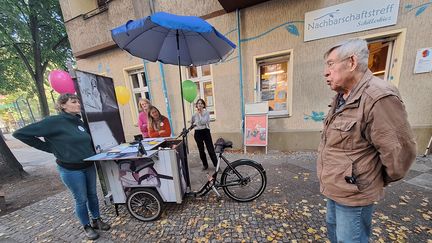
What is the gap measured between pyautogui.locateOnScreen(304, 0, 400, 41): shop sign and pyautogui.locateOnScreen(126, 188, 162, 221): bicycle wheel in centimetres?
492

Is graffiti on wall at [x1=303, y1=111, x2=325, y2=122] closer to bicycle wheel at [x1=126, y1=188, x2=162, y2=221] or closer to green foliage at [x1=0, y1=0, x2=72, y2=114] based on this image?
bicycle wheel at [x1=126, y1=188, x2=162, y2=221]

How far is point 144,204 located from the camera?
99.0 inches

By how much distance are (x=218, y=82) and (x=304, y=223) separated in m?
4.10

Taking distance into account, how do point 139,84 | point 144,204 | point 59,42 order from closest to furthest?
point 144,204
point 139,84
point 59,42

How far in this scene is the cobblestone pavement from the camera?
2.06 metres

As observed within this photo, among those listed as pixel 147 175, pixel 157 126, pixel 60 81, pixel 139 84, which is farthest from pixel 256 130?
pixel 139 84

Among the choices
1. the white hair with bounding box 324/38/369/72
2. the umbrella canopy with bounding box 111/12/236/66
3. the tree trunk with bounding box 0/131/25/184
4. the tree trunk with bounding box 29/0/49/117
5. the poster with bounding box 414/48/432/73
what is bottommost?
the tree trunk with bounding box 0/131/25/184

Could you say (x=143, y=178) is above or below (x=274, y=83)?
below

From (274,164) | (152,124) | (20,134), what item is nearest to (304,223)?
(274,164)

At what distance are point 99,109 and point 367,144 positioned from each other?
321 cm

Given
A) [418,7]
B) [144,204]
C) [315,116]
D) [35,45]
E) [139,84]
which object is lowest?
[144,204]

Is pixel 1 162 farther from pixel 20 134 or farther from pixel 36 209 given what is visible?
pixel 20 134

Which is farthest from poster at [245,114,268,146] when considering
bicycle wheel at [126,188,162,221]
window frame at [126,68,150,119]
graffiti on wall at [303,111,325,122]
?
window frame at [126,68,150,119]

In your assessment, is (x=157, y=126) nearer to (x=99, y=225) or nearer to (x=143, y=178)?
(x=143, y=178)
